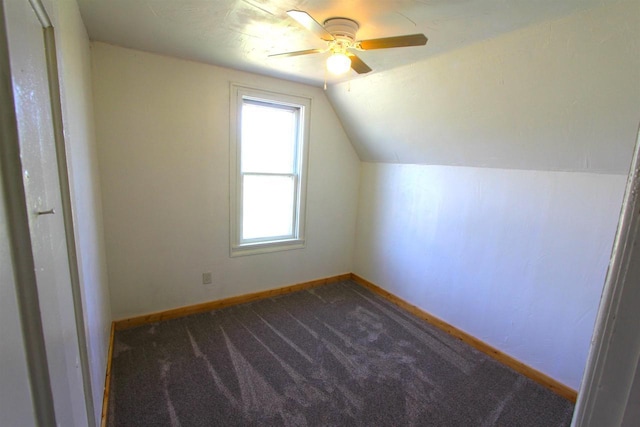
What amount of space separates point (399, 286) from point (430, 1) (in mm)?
2668

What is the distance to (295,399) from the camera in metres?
1.97

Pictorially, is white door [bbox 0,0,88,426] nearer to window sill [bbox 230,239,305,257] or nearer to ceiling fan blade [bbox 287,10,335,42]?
ceiling fan blade [bbox 287,10,335,42]

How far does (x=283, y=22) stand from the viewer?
1.74 metres

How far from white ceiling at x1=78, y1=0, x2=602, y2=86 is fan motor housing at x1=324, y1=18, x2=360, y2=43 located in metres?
0.03

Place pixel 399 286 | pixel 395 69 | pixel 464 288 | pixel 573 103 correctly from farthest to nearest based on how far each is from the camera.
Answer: pixel 399 286 → pixel 464 288 → pixel 395 69 → pixel 573 103

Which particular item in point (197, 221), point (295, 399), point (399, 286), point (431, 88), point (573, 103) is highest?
point (431, 88)

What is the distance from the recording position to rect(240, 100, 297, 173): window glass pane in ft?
9.97

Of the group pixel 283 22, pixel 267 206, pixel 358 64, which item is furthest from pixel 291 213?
pixel 283 22

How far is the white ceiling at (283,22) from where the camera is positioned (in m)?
1.48

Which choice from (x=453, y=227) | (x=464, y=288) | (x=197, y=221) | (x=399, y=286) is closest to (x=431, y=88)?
(x=453, y=227)

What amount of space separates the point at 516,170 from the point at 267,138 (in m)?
2.27

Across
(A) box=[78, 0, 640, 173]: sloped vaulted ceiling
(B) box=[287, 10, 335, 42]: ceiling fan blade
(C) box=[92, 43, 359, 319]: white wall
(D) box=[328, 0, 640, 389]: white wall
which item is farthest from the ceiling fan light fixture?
(C) box=[92, 43, 359, 319]: white wall

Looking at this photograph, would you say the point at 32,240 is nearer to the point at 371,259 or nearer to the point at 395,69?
the point at 395,69

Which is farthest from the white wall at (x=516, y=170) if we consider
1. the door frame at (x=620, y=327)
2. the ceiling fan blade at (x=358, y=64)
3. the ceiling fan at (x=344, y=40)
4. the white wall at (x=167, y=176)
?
the door frame at (x=620, y=327)
